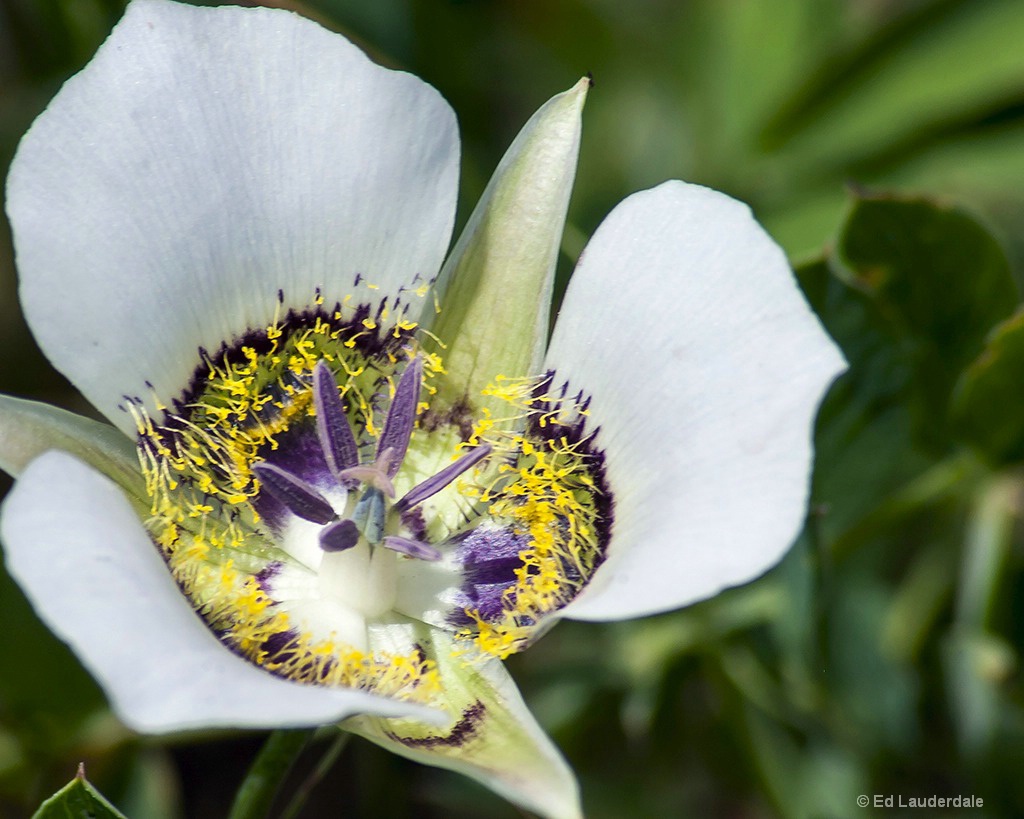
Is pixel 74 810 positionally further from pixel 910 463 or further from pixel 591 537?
pixel 910 463

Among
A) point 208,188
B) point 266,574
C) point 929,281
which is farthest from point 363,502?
point 929,281

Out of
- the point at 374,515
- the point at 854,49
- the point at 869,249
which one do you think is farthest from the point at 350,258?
the point at 854,49

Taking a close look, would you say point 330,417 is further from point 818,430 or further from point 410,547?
point 818,430

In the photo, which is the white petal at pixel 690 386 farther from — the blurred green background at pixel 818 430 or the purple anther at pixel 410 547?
the blurred green background at pixel 818 430

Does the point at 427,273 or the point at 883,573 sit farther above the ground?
the point at 427,273

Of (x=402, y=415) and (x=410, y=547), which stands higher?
(x=402, y=415)

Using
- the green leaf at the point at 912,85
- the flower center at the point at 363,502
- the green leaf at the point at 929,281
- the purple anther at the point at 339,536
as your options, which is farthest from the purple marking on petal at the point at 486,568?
the green leaf at the point at 912,85
